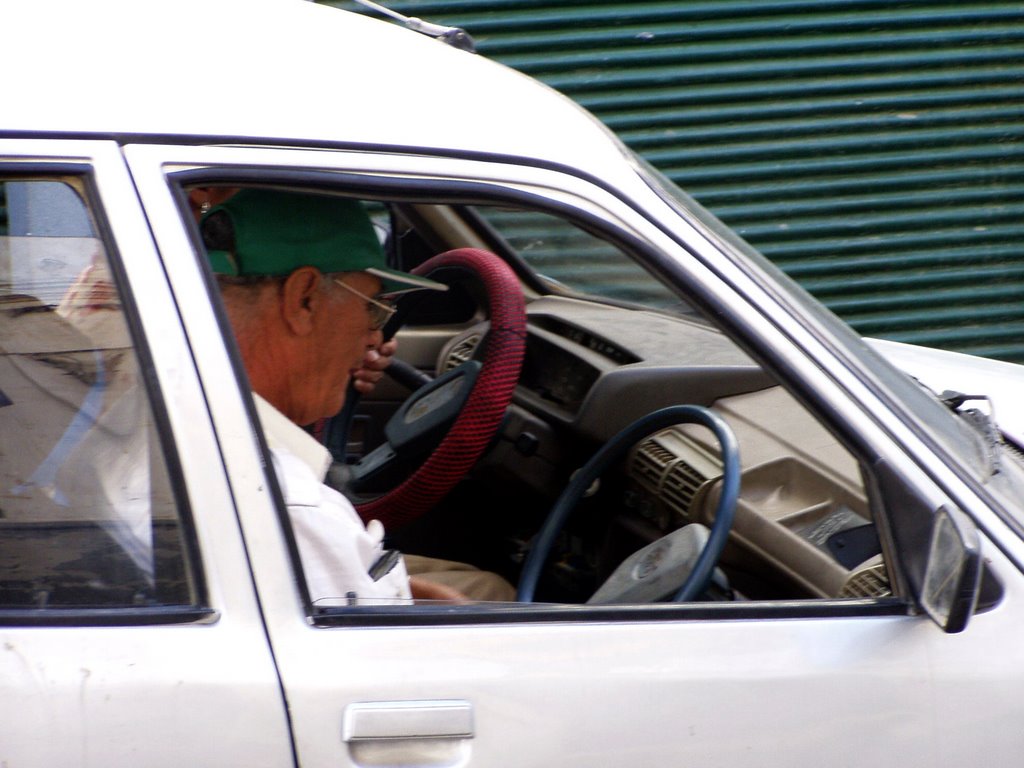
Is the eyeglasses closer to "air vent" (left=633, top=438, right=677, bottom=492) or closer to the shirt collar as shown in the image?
the shirt collar

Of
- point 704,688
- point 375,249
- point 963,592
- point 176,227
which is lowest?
point 704,688

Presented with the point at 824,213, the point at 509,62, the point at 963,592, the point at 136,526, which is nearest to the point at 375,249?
the point at 136,526

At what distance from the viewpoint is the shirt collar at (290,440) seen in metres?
1.60

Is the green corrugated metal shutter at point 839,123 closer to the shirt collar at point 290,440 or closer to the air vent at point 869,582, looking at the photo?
the shirt collar at point 290,440

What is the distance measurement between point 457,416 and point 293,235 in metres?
0.65

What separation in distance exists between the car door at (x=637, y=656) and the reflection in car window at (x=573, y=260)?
1343mm

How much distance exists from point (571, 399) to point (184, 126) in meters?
1.54

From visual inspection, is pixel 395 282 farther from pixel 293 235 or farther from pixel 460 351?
pixel 460 351

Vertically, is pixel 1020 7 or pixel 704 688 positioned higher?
pixel 1020 7

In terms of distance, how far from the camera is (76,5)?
4.79ft

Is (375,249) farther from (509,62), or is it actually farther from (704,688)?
(509,62)

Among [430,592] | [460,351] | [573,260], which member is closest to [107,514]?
[430,592]

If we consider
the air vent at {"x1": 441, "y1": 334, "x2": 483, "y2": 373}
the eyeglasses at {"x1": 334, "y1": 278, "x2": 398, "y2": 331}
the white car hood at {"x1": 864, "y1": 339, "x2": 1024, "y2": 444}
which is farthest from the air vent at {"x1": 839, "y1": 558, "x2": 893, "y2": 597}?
the air vent at {"x1": 441, "y1": 334, "x2": 483, "y2": 373}

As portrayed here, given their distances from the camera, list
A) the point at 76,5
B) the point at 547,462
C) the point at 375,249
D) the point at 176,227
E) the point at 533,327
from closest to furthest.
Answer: the point at 176,227, the point at 76,5, the point at 375,249, the point at 547,462, the point at 533,327
